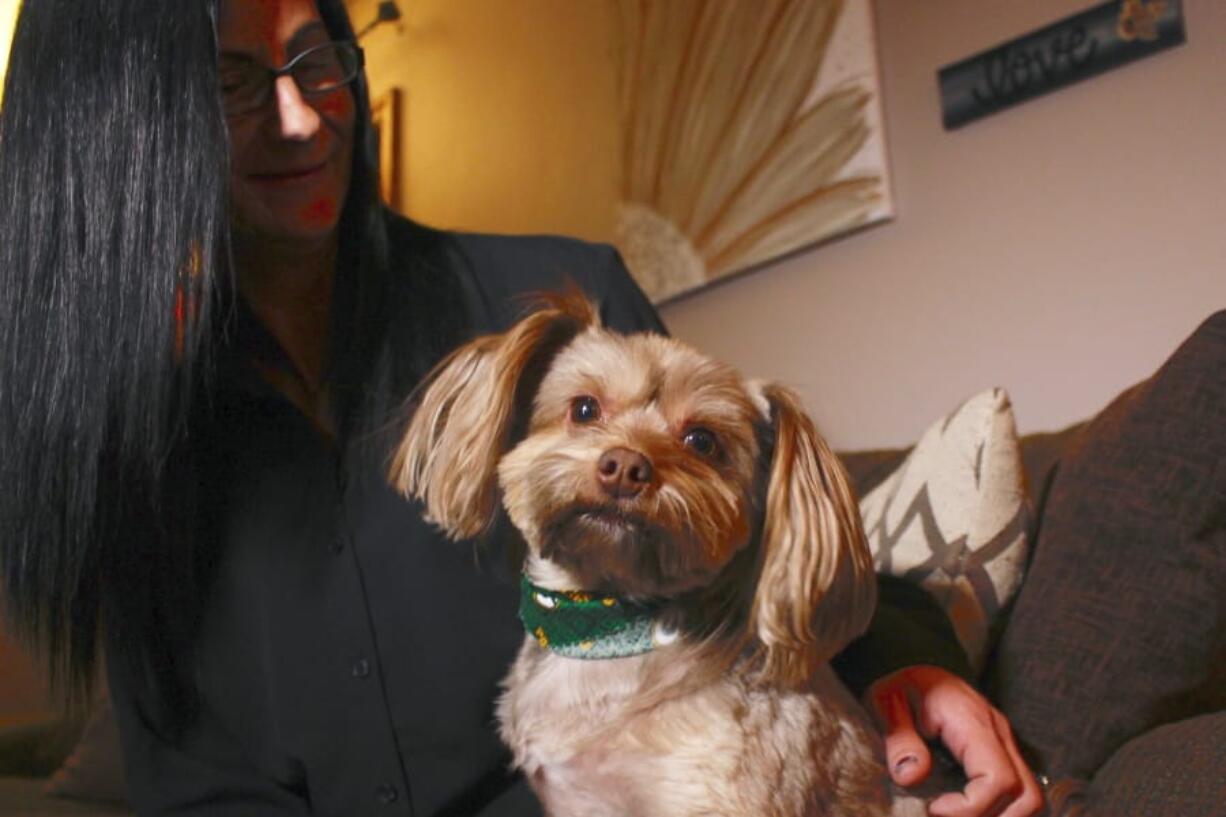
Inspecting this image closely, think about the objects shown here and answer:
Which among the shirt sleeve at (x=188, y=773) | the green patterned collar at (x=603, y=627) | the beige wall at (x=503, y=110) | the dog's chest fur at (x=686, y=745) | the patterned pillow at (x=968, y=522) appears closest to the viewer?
the dog's chest fur at (x=686, y=745)

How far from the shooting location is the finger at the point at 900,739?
44.2 inches

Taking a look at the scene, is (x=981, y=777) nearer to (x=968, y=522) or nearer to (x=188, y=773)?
(x=968, y=522)

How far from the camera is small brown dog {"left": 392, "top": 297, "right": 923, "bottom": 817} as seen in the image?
1.05 meters

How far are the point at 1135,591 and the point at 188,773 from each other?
1.16 meters

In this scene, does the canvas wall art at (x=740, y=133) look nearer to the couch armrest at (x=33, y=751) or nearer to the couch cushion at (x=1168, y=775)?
the couch cushion at (x=1168, y=775)

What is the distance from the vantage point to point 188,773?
1.39 metres

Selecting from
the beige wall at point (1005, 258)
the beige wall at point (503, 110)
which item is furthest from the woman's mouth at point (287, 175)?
the beige wall at point (503, 110)

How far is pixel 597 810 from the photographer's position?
109 cm

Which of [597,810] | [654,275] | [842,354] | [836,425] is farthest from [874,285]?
[597,810]

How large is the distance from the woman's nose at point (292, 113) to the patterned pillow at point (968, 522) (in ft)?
3.14

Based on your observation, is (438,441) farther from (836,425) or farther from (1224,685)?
(836,425)

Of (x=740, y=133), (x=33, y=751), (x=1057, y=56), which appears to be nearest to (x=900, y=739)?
(x=1057, y=56)

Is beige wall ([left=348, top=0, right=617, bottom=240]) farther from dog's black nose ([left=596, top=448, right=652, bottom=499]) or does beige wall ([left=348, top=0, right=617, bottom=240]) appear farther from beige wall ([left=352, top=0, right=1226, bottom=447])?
dog's black nose ([left=596, top=448, right=652, bottom=499])

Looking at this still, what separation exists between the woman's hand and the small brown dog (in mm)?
37
